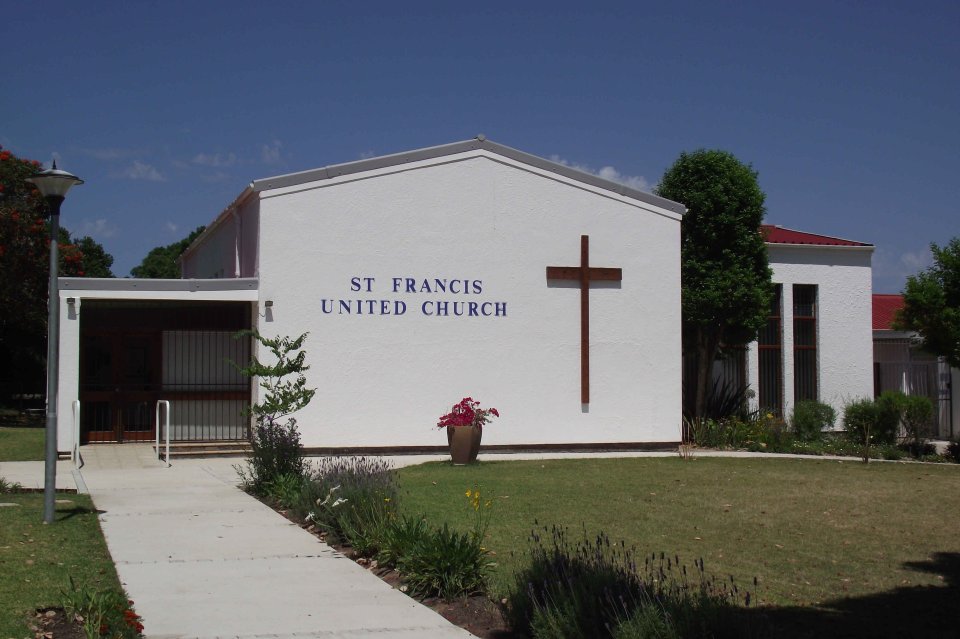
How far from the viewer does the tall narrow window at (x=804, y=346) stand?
2464 cm

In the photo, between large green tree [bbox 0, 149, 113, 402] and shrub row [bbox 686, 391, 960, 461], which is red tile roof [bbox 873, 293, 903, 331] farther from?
large green tree [bbox 0, 149, 113, 402]

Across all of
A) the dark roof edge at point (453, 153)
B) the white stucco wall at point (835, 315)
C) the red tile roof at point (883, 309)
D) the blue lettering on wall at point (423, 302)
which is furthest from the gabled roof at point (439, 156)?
the red tile roof at point (883, 309)

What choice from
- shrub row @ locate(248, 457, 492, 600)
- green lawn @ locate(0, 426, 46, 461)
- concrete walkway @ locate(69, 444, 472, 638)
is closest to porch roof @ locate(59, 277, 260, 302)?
green lawn @ locate(0, 426, 46, 461)

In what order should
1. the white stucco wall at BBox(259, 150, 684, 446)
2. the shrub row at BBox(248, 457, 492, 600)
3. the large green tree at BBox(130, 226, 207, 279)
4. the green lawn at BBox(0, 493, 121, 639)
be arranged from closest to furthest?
the green lawn at BBox(0, 493, 121, 639) → the shrub row at BBox(248, 457, 492, 600) → the white stucco wall at BBox(259, 150, 684, 446) → the large green tree at BBox(130, 226, 207, 279)

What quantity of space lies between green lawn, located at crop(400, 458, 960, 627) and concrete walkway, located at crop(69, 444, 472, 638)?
3.69ft

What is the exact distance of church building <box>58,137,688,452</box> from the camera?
19281 millimetres

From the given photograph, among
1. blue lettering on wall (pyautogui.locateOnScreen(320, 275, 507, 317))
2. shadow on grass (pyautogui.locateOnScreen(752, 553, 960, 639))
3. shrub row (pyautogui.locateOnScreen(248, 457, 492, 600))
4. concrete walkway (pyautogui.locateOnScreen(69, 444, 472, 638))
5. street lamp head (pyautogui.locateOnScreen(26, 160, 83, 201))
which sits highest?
street lamp head (pyautogui.locateOnScreen(26, 160, 83, 201))

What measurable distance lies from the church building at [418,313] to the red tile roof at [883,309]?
391 inches

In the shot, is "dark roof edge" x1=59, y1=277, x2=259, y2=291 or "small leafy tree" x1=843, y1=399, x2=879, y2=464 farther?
"small leafy tree" x1=843, y1=399, x2=879, y2=464

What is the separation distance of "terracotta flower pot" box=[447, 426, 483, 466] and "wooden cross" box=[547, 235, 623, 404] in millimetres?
3643

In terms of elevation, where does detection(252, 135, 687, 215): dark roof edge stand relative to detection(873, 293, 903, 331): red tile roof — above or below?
above

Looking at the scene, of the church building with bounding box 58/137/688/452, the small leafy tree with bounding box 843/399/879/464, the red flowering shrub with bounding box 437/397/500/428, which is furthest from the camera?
the small leafy tree with bounding box 843/399/879/464

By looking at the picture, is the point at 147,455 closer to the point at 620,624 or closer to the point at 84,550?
the point at 84,550

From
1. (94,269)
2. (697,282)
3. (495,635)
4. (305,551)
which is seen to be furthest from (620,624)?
(94,269)
